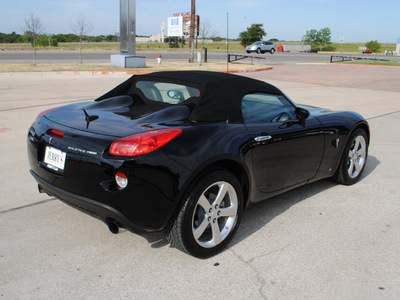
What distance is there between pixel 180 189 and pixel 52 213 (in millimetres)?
1706

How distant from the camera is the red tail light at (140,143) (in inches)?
113

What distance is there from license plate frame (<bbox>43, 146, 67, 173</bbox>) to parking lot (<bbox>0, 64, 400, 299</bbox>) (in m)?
0.66

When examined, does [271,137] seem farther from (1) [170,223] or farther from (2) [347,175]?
(2) [347,175]

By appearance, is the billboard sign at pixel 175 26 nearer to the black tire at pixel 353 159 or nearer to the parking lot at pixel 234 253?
the black tire at pixel 353 159

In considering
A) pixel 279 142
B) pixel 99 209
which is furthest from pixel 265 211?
pixel 99 209

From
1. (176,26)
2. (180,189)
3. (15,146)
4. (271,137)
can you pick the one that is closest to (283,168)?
(271,137)

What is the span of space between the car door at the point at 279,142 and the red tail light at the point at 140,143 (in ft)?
2.90

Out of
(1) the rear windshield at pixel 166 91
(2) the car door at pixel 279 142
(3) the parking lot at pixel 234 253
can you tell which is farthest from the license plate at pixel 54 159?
(2) the car door at pixel 279 142

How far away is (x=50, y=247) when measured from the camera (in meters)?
3.36

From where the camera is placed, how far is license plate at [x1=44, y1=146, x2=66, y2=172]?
3.14 meters

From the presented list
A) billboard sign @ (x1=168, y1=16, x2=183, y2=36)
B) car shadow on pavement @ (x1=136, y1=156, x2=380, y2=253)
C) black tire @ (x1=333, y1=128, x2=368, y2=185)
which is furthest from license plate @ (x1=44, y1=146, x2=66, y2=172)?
billboard sign @ (x1=168, y1=16, x2=183, y2=36)

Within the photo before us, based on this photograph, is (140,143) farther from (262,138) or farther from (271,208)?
(271,208)

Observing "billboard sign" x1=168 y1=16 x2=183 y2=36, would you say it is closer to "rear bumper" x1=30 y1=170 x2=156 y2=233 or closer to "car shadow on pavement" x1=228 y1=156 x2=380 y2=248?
"car shadow on pavement" x1=228 y1=156 x2=380 y2=248

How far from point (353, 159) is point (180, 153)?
9.59 feet
